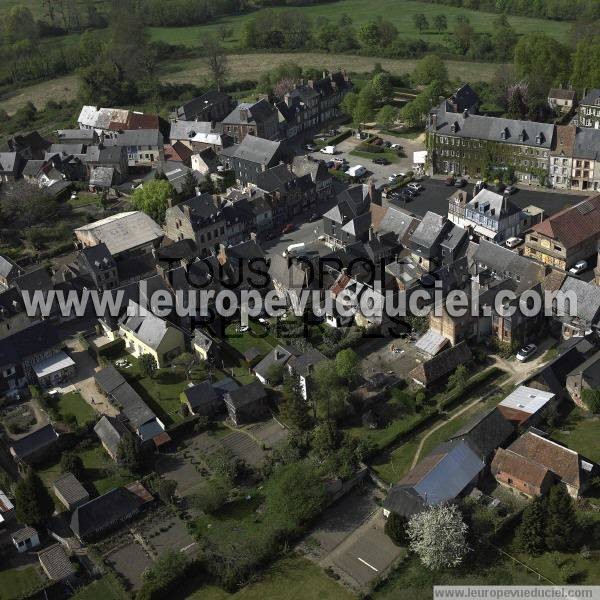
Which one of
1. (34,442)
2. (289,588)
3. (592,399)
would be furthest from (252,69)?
(289,588)

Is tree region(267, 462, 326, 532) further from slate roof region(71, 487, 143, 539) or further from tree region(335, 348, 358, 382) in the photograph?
tree region(335, 348, 358, 382)

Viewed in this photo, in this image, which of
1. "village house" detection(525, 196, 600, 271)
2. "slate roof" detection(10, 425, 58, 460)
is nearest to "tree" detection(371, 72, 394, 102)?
"village house" detection(525, 196, 600, 271)

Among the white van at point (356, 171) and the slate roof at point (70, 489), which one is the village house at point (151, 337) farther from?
the white van at point (356, 171)

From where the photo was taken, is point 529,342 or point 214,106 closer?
point 529,342

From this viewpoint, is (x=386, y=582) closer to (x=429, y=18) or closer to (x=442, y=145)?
(x=442, y=145)

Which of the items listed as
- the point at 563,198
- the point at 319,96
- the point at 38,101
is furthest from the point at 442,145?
the point at 38,101

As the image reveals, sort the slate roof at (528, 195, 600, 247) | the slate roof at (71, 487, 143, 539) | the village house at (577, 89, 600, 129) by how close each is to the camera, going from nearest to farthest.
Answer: the slate roof at (71, 487, 143, 539), the slate roof at (528, 195, 600, 247), the village house at (577, 89, 600, 129)

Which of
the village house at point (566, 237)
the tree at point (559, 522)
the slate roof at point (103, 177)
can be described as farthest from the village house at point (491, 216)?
the slate roof at point (103, 177)
